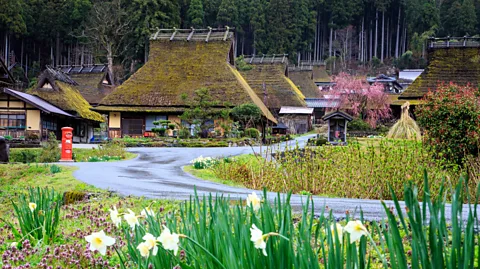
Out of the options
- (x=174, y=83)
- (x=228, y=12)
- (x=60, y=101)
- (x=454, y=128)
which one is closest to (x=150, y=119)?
(x=174, y=83)

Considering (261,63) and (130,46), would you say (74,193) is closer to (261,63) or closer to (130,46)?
(261,63)

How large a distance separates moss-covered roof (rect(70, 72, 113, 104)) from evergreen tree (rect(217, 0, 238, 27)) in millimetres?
21320

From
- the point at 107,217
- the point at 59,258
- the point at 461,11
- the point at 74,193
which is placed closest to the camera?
the point at 59,258

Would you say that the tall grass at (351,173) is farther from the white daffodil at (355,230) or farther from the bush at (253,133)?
the bush at (253,133)

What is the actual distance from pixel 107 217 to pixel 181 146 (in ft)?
55.5

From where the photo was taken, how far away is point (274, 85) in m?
42.5

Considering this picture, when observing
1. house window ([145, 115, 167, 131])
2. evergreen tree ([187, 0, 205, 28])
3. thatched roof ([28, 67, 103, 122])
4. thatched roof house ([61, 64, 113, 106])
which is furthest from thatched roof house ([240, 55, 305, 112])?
thatched roof ([28, 67, 103, 122])

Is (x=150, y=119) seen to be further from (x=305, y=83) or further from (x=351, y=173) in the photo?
(x=305, y=83)

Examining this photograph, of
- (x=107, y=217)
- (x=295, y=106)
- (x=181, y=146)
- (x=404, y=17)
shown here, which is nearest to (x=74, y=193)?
(x=107, y=217)

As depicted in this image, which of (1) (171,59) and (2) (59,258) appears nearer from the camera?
(2) (59,258)

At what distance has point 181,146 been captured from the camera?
74.7ft

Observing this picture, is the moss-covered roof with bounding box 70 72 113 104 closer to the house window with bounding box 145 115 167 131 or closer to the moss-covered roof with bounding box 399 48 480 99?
the house window with bounding box 145 115 167 131

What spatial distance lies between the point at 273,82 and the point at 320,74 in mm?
19619

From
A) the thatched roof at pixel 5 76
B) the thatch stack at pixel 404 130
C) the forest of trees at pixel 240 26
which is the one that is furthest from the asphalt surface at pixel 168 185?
the forest of trees at pixel 240 26
